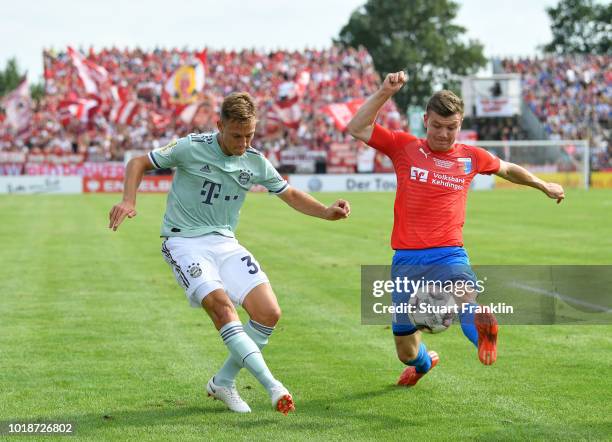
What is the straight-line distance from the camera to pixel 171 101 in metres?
50.0

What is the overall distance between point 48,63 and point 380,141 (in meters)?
52.9

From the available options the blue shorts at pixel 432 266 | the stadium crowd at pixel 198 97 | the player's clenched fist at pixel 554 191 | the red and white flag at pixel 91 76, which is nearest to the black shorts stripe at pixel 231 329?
the blue shorts at pixel 432 266

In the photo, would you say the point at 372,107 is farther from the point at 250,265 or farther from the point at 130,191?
the point at 130,191

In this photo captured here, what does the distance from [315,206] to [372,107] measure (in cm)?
84

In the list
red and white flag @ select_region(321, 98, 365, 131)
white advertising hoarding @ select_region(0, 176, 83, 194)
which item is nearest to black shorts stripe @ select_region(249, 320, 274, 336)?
red and white flag @ select_region(321, 98, 365, 131)

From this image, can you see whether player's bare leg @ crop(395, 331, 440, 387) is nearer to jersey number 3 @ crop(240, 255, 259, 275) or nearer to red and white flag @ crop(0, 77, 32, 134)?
jersey number 3 @ crop(240, 255, 259, 275)

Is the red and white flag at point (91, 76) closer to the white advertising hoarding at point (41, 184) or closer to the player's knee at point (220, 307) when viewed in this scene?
the white advertising hoarding at point (41, 184)

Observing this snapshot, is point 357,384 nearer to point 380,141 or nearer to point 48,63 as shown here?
point 380,141

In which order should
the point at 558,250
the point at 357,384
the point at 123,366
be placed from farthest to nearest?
the point at 558,250
the point at 123,366
the point at 357,384

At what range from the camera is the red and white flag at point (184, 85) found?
50.0 m

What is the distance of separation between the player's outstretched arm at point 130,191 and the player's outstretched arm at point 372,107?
4.73 feet

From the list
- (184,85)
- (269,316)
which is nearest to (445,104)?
(269,316)

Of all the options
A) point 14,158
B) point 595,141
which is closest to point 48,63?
point 14,158

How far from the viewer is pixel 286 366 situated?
862cm
